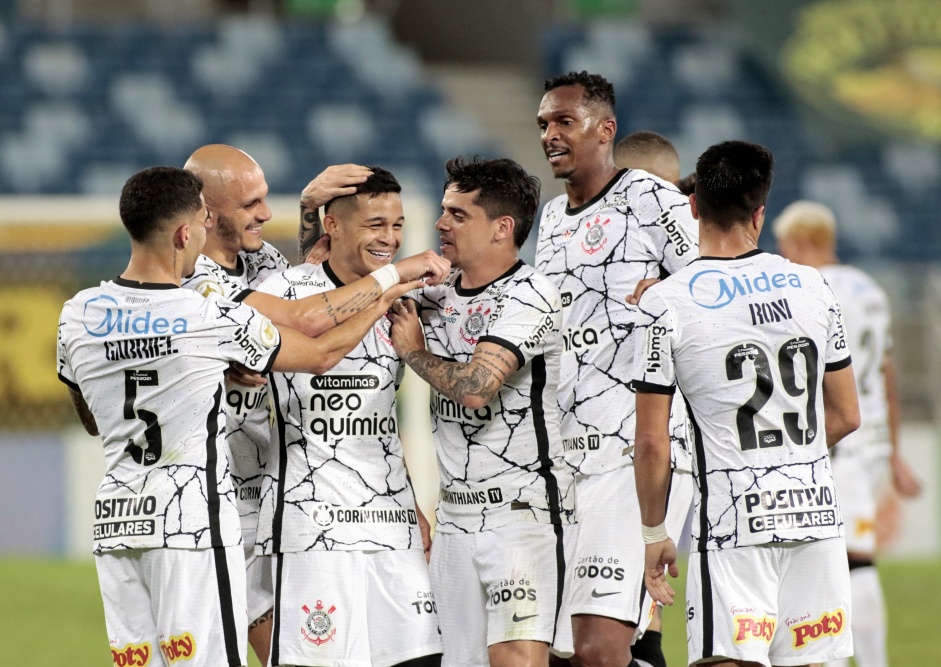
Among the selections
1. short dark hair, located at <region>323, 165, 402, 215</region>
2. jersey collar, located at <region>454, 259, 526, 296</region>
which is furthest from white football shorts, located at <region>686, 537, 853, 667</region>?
short dark hair, located at <region>323, 165, 402, 215</region>

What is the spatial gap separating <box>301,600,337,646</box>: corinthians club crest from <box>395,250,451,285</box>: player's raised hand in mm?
1130

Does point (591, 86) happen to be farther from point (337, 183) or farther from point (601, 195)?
point (337, 183)

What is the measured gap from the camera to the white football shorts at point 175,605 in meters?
4.44

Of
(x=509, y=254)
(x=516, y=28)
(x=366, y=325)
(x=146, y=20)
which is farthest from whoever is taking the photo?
(x=516, y=28)

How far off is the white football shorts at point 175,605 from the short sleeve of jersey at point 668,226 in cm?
195

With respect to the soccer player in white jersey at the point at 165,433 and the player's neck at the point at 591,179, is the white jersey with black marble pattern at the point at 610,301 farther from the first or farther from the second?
the soccer player in white jersey at the point at 165,433

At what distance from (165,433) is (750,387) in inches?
72.4

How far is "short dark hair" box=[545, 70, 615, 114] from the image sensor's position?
5.47m

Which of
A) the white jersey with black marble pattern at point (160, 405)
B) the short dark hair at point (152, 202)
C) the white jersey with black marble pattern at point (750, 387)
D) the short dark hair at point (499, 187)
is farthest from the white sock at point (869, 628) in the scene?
the short dark hair at point (152, 202)

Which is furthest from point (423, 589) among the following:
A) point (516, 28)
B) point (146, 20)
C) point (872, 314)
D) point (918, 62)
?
point (516, 28)

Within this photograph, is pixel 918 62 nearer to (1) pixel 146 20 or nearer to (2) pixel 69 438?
(1) pixel 146 20

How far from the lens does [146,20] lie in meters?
18.2

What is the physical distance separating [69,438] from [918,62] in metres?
12.8

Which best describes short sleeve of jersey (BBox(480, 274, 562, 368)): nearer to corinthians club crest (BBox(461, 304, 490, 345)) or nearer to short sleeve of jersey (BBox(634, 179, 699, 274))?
corinthians club crest (BBox(461, 304, 490, 345))
